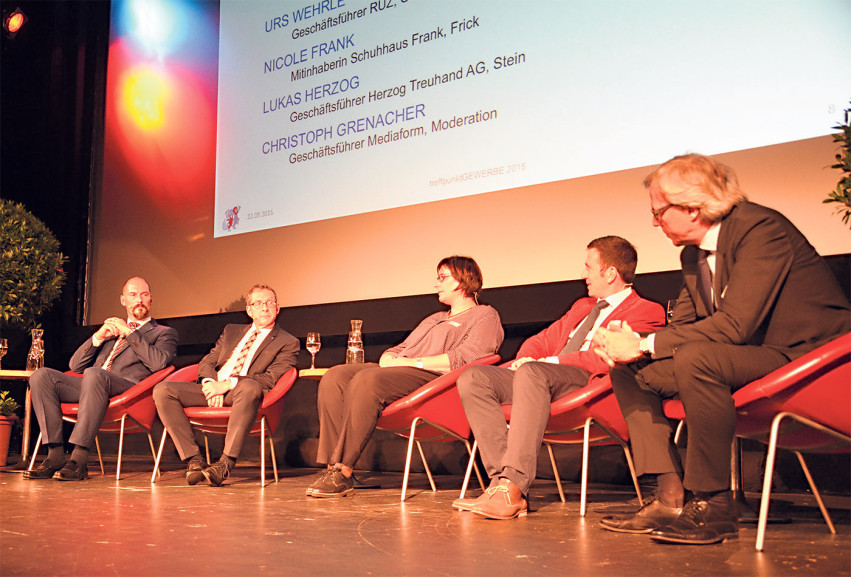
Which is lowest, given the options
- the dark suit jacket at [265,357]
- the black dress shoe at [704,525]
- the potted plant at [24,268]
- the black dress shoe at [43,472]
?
the black dress shoe at [43,472]

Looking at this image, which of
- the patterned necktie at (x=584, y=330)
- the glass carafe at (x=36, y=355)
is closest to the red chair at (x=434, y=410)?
the patterned necktie at (x=584, y=330)

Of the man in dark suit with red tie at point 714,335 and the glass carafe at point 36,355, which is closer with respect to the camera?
the man in dark suit with red tie at point 714,335

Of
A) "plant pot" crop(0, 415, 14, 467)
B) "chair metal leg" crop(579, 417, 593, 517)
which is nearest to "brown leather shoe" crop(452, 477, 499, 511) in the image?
"chair metal leg" crop(579, 417, 593, 517)

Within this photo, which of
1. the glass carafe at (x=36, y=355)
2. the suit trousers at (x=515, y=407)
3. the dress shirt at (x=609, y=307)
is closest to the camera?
the suit trousers at (x=515, y=407)

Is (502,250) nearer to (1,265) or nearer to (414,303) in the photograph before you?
(414,303)

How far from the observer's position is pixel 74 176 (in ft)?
23.2

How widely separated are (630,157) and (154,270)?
3.96m

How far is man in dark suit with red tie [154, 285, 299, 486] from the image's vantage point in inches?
163

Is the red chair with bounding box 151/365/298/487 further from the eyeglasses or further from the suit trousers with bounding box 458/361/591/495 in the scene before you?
the eyeglasses

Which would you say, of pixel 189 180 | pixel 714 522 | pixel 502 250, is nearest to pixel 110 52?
pixel 189 180

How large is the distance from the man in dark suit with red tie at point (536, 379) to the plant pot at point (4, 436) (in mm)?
3641

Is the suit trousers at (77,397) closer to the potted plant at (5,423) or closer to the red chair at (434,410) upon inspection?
the potted plant at (5,423)

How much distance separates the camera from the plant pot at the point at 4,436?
17.6 ft

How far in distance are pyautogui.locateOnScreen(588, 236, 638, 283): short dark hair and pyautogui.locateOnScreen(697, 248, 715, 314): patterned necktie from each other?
31.6 inches
